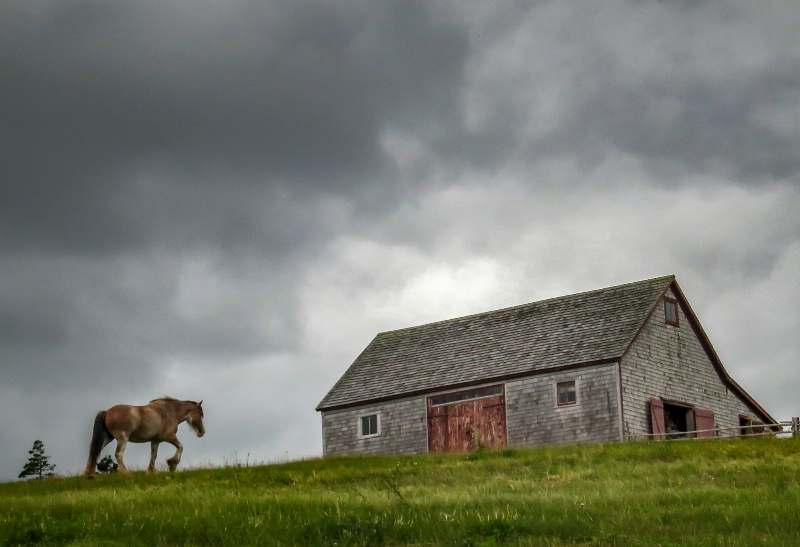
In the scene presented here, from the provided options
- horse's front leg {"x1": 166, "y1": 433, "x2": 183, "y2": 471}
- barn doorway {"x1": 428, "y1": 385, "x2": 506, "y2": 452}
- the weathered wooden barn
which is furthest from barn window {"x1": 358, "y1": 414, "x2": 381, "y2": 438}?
horse's front leg {"x1": 166, "y1": 433, "x2": 183, "y2": 471}

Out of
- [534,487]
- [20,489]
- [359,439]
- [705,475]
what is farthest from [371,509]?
[359,439]

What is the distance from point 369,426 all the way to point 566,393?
8.96 meters

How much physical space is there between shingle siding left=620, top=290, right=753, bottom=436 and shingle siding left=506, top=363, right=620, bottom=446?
59 centimetres

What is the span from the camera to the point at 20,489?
86.2ft

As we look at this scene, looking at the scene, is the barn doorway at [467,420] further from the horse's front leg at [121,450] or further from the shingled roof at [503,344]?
the horse's front leg at [121,450]

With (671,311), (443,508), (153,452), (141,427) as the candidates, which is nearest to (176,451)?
(153,452)

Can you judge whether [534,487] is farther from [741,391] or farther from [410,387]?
[741,391]

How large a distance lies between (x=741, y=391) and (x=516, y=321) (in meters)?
10.1

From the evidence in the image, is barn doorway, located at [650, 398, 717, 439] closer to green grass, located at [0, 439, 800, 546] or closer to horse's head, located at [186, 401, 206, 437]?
green grass, located at [0, 439, 800, 546]

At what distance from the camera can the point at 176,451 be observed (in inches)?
1155

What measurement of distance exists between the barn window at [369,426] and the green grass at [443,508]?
18.2 m

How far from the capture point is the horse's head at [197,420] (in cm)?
3089

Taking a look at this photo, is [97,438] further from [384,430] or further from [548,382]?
[548,382]

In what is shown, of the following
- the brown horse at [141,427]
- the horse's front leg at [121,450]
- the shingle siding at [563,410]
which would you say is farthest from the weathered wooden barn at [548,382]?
the horse's front leg at [121,450]
